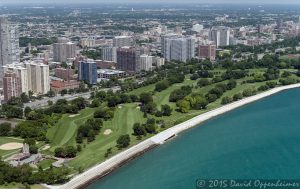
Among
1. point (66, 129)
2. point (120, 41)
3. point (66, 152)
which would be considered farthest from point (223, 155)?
point (120, 41)

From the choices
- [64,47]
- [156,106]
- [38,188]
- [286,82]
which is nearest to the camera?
[38,188]

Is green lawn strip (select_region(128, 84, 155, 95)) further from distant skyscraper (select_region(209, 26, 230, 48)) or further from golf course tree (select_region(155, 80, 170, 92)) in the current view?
distant skyscraper (select_region(209, 26, 230, 48))

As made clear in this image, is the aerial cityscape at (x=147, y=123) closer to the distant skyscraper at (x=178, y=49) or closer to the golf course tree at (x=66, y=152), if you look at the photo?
the golf course tree at (x=66, y=152)

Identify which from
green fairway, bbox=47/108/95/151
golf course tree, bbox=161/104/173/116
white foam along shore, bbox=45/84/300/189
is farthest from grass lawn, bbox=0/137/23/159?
golf course tree, bbox=161/104/173/116

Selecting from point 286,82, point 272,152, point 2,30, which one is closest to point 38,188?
point 272,152

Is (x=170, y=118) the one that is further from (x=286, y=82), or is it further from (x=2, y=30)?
(x=2, y=30)
